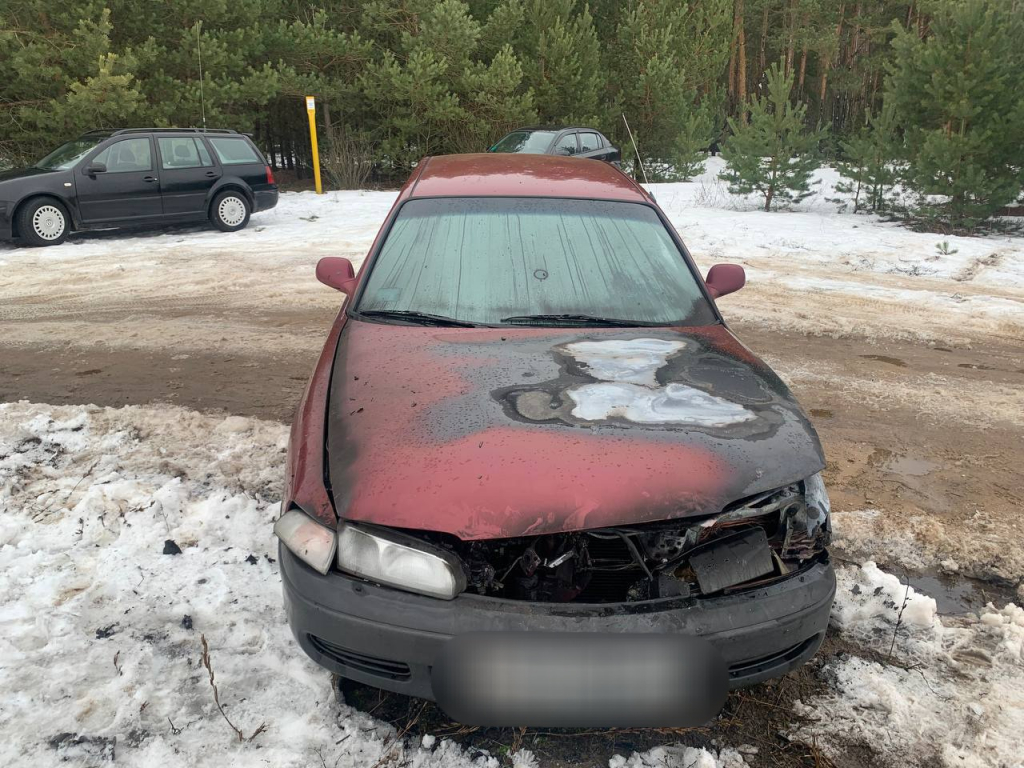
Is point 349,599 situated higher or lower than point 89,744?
higher

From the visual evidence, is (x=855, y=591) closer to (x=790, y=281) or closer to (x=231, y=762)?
(x=231, y=762)

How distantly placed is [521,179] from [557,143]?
1015 cm

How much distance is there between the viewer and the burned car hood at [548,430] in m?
1.92

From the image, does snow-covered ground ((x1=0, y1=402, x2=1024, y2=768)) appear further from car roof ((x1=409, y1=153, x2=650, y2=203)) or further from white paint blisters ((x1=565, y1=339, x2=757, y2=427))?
car roof ((x1=409, y1=153, x2=650, y2=203))

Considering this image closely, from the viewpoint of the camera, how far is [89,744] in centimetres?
210

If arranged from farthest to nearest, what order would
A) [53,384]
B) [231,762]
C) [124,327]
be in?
[124,327] → [53,384] → [231,762]

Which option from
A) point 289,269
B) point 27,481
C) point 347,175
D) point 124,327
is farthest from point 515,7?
point 27,481

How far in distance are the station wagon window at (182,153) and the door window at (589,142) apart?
22.2ft

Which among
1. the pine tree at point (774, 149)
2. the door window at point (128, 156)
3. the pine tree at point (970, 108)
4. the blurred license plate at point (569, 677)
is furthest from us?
the pine tree at point (774, 149)

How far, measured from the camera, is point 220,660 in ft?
8.02

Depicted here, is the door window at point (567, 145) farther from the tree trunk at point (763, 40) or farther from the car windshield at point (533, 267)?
the tree trunk at point (763, 40)

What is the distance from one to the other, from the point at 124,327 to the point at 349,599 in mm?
5588

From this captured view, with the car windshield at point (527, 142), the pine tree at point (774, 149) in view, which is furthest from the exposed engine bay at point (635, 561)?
the pine tree at point (774, 149)

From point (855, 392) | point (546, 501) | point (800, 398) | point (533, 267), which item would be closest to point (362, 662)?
point (546, 501)
